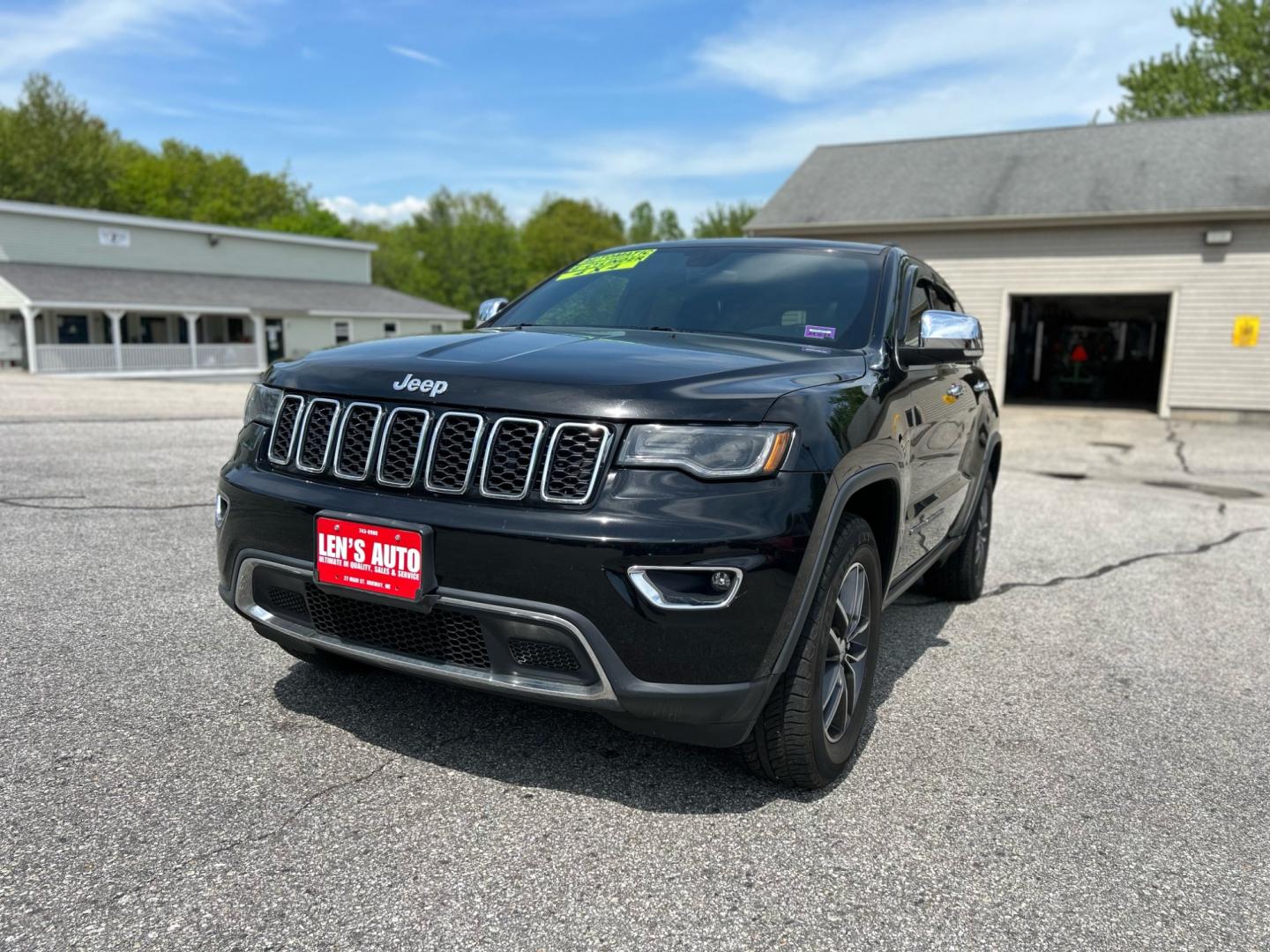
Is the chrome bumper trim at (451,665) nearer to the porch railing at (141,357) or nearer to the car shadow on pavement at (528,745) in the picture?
the car shadow on pavement at (528,745)

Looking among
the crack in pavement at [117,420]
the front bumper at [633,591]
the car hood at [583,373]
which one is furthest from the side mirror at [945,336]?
the crack in pavement at [117,420]

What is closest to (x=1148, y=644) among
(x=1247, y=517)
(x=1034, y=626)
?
(x=1034, y=626)

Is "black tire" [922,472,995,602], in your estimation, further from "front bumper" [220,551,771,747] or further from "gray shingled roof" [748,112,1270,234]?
"gray shingled roof" [748,112,1270,234]

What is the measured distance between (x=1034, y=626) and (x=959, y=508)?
2.61ft

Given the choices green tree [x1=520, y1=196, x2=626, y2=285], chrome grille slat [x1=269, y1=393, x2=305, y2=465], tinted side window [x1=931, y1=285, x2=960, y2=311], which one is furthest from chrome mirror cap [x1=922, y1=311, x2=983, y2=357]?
green tree [x1=520, y1=196, x2=626, y2=285]

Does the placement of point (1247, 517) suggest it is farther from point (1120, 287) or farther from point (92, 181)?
point (92, 181)

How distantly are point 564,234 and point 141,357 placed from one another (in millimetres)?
57683

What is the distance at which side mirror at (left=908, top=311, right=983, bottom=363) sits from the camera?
3.54 m

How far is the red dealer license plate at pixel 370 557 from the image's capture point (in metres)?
2.58

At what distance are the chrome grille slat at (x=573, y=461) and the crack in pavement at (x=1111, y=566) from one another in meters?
3.70

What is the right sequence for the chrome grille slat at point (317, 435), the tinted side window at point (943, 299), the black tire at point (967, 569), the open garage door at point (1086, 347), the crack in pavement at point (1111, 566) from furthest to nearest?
1. the open garage door at point (1086, 347)
2. the crack in pavement at point (1111, 566)
3. the black tire at point (967, 569)
4. the tinted side window at point (943, 299)
5. the chrome grille slat at point (317, 435)

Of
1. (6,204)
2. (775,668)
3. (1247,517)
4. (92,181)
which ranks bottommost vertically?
(1247,517)

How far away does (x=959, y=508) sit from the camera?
4.69m

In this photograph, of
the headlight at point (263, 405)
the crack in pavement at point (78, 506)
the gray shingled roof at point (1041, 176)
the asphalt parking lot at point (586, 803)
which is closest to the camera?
the asphalt parking lot at point (586, 803)
